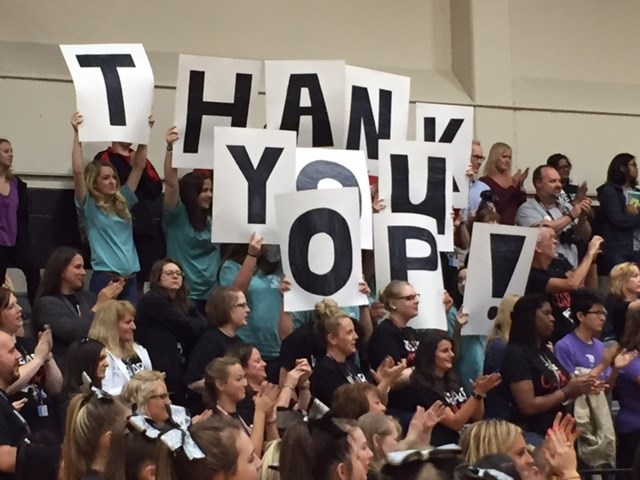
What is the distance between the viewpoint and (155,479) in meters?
4.51

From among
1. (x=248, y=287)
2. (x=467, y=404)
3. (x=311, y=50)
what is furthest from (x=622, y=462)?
(x=311, y=50)

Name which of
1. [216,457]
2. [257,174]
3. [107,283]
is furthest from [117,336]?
[216,457]

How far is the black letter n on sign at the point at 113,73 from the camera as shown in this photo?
8719 mm

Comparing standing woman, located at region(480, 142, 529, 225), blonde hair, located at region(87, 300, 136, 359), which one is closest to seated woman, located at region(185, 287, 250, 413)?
blonde hair, located at region(87, 300, 136, 359)

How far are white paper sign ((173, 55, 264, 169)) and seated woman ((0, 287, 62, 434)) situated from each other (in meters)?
2.31

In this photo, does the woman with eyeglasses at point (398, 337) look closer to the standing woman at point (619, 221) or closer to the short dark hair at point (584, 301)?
the short dark hair at point (584, 301)

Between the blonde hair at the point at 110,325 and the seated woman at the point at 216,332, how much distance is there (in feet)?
1.56

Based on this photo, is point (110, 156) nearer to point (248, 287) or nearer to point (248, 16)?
point (248, 287)

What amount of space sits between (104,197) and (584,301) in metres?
3.14

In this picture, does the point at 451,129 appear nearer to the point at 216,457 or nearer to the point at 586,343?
the point at 586,343

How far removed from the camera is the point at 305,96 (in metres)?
8.91

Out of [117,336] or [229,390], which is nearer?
[229,390]

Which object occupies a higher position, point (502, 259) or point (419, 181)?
point (419, 181)

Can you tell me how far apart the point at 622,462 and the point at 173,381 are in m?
2.65
